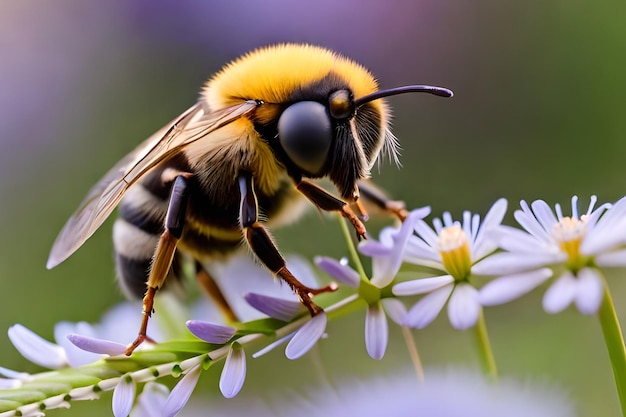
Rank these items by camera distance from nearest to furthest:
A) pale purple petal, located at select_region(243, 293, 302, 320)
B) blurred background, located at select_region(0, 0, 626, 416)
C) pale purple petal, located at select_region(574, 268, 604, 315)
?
pale purple petal, located at select_region(574, 268, 604, 315) → pale purple petal, located at select_region(243, 293, 302, 320) → blurred background, located at select_region(0, 0, 626, 416)

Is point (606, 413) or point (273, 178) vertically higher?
point (273, 178)

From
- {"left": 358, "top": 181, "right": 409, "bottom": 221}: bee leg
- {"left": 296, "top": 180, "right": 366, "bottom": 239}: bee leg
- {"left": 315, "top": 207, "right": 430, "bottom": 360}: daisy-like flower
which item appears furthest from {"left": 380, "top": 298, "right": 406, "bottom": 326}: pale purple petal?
{"left": 358, "top": 181, "right": 409, "bottom": 221}: bee leg

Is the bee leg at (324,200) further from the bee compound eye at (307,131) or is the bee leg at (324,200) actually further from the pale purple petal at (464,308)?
the pale purple petal at (464,308)

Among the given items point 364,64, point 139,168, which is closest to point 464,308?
point 139,168

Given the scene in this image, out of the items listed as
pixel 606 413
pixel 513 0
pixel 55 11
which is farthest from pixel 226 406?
pixel 55 11

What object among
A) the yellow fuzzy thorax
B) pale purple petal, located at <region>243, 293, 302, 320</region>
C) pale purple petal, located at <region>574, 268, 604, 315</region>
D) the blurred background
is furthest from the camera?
the blurred background

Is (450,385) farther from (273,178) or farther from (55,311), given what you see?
(55,311)

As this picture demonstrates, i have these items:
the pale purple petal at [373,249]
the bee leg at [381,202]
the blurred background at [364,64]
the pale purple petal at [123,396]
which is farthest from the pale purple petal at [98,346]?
the blurred background at [364,64]

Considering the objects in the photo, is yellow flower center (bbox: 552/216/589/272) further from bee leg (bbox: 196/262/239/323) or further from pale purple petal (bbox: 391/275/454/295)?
bee leg (bbox: 196/262/239/323)
